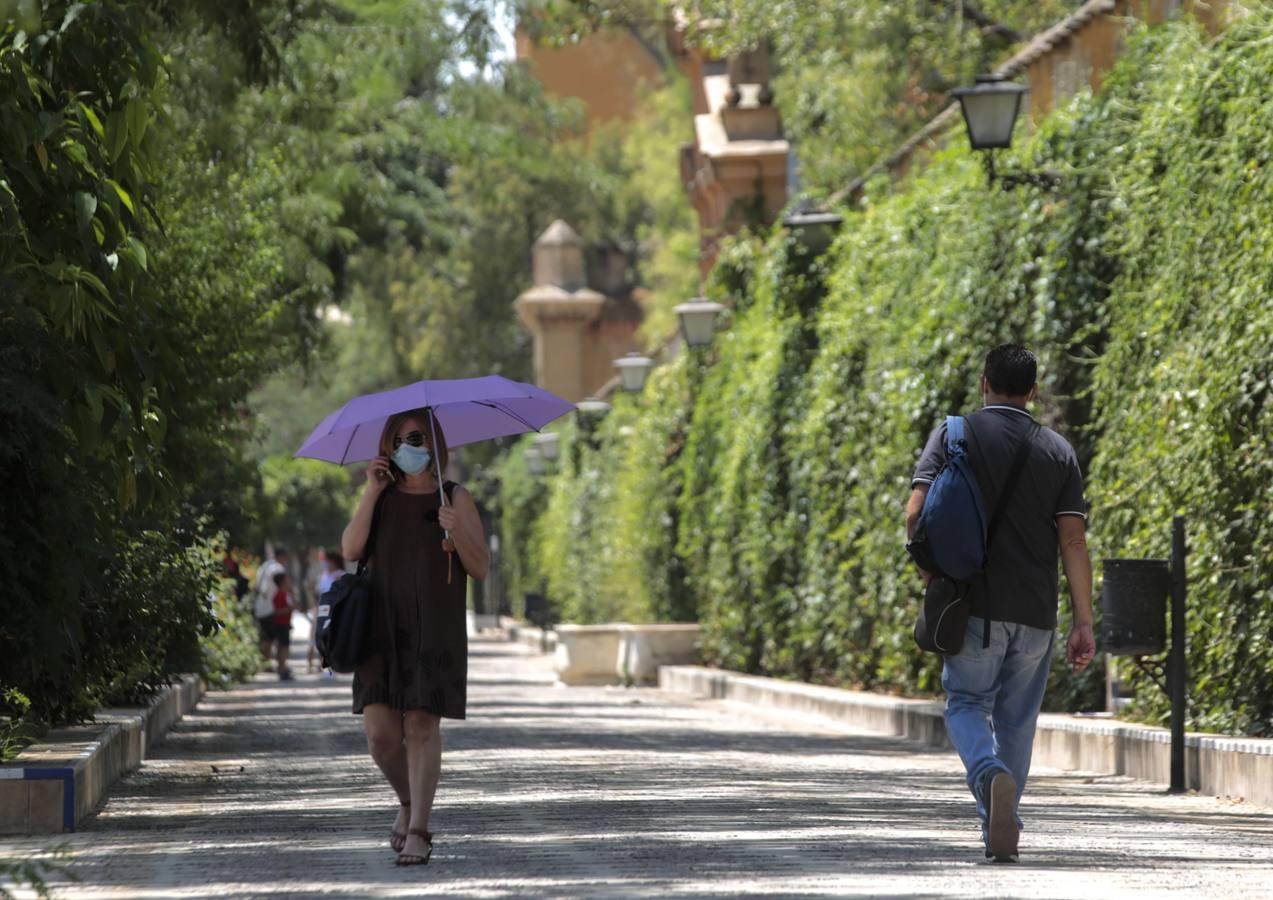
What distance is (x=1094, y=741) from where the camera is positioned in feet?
50.0

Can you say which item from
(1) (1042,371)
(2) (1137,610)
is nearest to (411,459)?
(2) (1137,610)

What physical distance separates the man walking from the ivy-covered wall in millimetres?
4196

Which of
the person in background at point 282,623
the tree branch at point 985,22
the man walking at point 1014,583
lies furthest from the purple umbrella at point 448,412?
the tree branch at point 985,22

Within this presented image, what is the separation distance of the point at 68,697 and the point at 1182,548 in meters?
6.32

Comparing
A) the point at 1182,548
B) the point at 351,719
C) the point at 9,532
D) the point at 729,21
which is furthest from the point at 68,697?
the point at 729,21

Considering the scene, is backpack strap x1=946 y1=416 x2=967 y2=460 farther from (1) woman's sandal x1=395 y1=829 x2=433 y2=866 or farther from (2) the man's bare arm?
(1) woman's sandal x1=395 y1=829 x2=433 y2=866

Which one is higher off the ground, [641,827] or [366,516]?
[366,516]

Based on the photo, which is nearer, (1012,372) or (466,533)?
(466,533)

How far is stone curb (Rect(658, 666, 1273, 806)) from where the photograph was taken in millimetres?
12844

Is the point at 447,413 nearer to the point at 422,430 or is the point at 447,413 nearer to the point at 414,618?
the point at 422,430

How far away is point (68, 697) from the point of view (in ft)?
46.2

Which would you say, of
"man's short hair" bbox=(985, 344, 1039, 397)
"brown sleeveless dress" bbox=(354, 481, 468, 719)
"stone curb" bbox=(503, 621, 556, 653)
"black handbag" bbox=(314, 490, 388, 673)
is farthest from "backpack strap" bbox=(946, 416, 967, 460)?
A: "stone curb" bbox=(503, 621, 556, 653)

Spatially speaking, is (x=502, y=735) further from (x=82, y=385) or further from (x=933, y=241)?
(x=82, y=385)

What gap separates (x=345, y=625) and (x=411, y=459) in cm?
71
